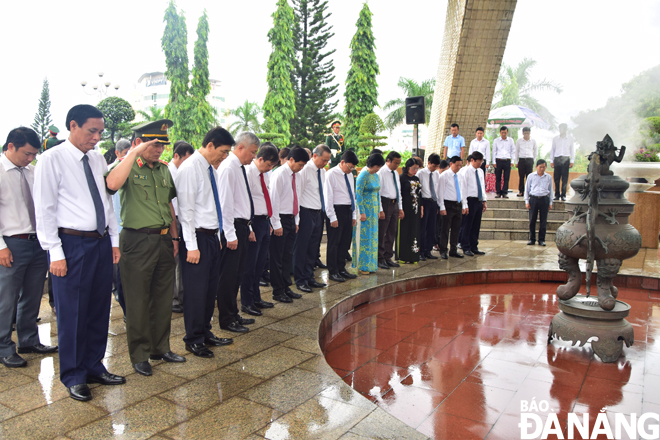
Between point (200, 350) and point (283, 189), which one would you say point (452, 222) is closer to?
point (283, 189)

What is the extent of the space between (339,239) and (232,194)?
2.15 meters

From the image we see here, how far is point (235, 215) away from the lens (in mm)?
3598

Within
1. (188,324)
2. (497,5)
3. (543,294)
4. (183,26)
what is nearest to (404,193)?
(543,294)

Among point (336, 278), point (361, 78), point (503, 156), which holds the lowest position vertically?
point (336, 278)

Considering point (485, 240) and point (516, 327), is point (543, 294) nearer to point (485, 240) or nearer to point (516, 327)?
point (516, 327)

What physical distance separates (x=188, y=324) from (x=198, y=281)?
0.97 ft

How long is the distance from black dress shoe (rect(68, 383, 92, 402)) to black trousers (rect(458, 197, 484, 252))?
599 centimetres

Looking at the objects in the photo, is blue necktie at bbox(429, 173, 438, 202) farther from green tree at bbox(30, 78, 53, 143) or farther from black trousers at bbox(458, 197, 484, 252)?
green tree at bbox(30, 78, 53, 143)

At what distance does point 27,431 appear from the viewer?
80.7 inches

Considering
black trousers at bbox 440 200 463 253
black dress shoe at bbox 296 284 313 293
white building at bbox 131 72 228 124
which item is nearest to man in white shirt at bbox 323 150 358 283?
black dress shoe at bbox 296 284 313 293

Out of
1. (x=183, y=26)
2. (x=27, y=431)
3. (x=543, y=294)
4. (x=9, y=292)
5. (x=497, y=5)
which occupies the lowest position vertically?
(x=543, y=294)

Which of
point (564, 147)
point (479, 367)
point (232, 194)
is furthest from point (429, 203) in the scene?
point (564, 147)

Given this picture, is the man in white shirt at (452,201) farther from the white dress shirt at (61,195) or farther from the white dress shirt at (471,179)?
the white dress shirt at (61,195)

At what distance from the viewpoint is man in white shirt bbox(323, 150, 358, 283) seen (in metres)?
5.20
